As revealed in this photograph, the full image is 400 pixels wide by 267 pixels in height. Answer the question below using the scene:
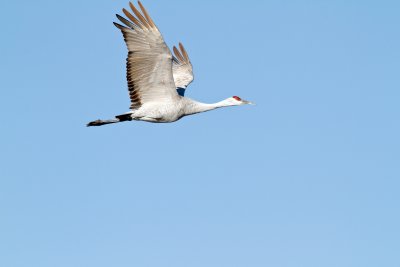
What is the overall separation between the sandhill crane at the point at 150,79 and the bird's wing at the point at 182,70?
6.75ft

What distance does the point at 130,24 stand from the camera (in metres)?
18.1

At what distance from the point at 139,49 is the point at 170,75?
118cm

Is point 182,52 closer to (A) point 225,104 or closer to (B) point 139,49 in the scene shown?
(A) point 225,104

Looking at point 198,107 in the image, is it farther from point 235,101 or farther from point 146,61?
point 146,61

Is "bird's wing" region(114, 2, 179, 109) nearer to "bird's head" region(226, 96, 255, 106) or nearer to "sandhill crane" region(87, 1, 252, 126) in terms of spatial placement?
"sandhill crane" region(87, 1, 252, 126)

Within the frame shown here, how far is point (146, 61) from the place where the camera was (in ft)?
60.6

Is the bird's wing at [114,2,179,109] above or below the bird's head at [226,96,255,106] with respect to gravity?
above

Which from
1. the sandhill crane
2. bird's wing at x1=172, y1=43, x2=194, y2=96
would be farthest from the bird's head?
bird's wing at x1=172, y1=43, x2=194, y2=96

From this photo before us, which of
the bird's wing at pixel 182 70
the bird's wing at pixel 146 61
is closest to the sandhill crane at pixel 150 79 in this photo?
the bird's wing at pixel 146 61

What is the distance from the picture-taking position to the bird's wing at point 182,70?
22875mm

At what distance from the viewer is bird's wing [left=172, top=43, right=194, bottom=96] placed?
22.9 meters

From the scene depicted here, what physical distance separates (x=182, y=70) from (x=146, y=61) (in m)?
5.16

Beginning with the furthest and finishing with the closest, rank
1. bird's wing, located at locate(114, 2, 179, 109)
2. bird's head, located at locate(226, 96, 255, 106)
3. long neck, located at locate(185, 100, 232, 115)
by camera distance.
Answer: bird's head, located at locate(226, 96, 255, 106)
long neck, located at locate(185, 100, 232, 115)
bird's wing, located at locate(114, 2, 179, 109)

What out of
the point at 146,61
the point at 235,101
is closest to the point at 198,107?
the point at 235,101
